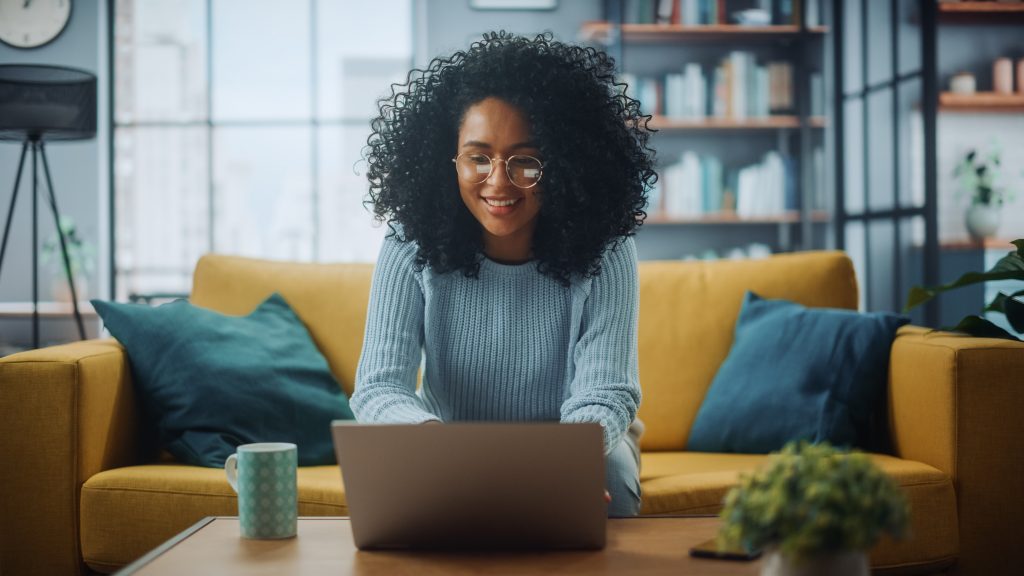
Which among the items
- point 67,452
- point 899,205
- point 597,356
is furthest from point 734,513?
point 899,205

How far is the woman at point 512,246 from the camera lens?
1.55 m

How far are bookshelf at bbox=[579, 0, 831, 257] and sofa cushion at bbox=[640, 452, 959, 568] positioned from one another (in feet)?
9.65

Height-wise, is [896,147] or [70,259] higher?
[896,147]

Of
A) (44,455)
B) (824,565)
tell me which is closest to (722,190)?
(44,455)

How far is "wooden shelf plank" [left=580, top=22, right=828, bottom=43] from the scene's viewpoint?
459 cm

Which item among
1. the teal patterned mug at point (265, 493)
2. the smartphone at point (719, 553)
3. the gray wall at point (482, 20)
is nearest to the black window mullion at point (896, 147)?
the gray wall at point (482, 20)

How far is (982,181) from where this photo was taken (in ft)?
13.0

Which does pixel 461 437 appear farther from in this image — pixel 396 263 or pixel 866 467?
pixel 396 263

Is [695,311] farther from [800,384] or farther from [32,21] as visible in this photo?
[32,21]

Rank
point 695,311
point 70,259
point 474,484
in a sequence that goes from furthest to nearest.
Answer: point 70,259 < point 695,311 < point 474,484

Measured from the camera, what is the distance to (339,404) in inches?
83.8

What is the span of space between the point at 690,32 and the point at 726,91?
0.35 m

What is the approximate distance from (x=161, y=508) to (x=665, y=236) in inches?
144

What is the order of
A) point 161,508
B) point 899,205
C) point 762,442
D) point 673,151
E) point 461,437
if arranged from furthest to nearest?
point 673,151 < point 899,205 < point 762,442 < point 161,508 < point 461,437
